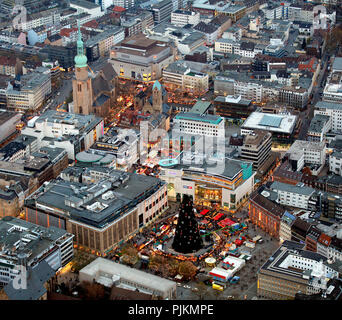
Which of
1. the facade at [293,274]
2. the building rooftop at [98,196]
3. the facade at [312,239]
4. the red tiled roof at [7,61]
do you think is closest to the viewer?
the facade at [293,274]

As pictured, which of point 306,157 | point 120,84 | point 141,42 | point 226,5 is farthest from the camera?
point 226,5

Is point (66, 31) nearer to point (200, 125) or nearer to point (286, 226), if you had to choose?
point (200, 125)

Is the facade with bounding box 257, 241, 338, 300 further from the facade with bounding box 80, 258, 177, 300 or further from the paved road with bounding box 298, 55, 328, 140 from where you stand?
the paved road with bounding box 298, 55, 328, 140

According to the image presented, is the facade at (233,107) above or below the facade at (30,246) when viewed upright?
below

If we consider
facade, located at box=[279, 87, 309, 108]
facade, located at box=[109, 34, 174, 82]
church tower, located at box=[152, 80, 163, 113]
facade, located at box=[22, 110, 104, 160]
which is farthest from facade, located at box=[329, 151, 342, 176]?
facade, located at box=[109, 34, 174, 82]

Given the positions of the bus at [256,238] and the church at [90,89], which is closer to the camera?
the bus at [256,238]

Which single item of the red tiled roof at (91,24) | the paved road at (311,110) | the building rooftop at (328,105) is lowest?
the paved road at (311,110)

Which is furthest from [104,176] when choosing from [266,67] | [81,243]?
[266,67]

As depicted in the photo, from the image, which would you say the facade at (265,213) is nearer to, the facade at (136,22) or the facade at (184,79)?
the facade at (184,79)

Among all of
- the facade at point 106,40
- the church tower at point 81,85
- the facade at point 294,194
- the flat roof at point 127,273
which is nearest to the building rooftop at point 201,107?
the church tower at point 81,85

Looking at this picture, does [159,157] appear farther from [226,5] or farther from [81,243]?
[226,5]
